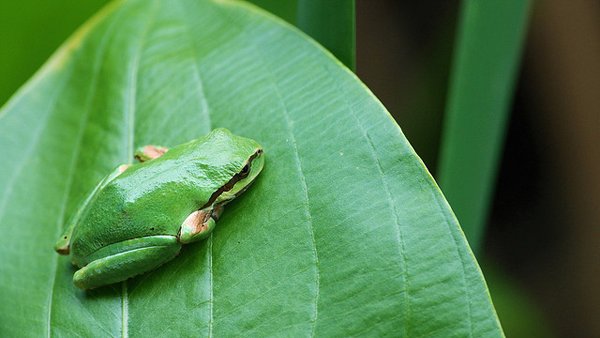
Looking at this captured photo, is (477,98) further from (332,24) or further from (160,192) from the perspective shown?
(160,192)

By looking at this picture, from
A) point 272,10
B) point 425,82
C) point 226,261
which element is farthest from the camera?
point 425,82

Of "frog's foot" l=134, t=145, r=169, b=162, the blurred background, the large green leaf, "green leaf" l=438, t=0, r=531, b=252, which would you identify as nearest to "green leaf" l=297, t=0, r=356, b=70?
the large green leaf

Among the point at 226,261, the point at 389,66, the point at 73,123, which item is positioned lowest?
the point at 389,66

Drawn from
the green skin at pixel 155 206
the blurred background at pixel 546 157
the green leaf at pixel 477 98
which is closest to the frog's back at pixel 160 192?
the green skin at pixel 155 206

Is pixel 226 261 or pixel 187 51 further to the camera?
pixel 187 51

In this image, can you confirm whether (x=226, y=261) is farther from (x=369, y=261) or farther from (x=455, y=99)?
(x=455, y=99)

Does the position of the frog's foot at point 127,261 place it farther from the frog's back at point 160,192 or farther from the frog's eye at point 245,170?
the frog's eye at point 245,170

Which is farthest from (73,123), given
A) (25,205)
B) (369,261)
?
(369,261)

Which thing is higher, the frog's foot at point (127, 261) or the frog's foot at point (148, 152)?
the frog's foot at point (148, 152)

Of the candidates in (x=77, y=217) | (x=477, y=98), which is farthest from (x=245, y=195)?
(x=477, y=98)
